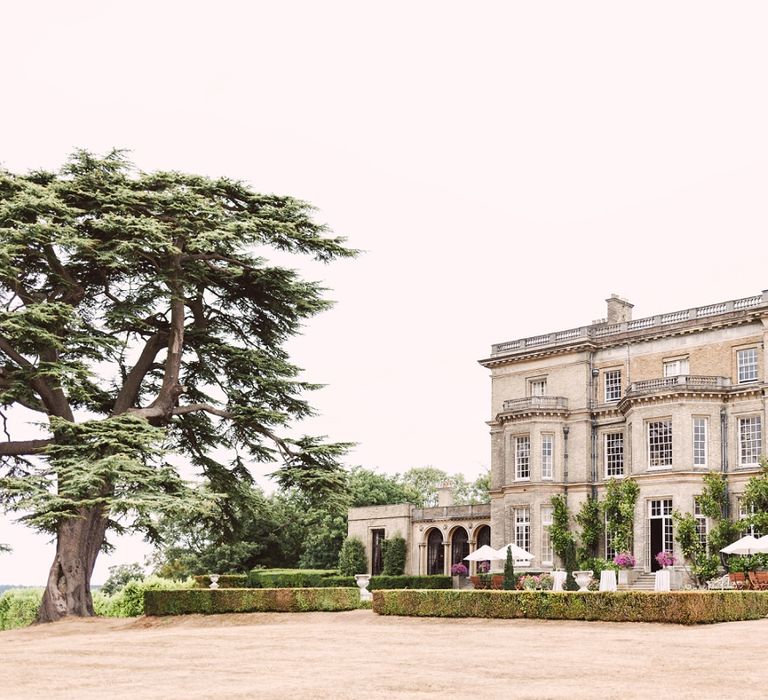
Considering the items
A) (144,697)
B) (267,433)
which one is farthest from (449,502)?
(144,697)

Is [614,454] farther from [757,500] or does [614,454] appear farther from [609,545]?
[757,500]

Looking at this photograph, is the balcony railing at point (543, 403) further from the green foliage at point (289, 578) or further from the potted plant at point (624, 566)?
the green foliage at point (289, 578)

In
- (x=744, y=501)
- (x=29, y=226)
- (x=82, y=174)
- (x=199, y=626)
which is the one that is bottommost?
(x=199, y=626)

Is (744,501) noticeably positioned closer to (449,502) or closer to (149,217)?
(449,502)

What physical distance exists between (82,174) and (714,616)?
20.6 meters

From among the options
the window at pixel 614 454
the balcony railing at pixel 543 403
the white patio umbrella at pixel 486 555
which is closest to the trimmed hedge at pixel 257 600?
the white patio umbrella at pixel 486 555

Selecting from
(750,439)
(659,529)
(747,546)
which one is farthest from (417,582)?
(747,546)

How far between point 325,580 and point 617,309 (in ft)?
66.4

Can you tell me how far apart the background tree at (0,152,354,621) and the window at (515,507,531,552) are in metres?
17.2

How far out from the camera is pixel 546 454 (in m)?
47.6

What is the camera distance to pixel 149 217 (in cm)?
2952

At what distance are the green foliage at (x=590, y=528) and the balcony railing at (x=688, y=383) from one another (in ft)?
18.1

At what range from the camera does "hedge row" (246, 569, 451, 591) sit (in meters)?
50.5

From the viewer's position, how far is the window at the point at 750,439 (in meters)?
41.6
